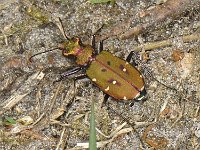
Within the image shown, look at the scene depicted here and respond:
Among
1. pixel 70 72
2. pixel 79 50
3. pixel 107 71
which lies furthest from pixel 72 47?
pixel 107 71

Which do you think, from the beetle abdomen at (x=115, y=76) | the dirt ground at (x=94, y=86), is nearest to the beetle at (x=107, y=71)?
the beetle abdomen at (x=115, y=76)

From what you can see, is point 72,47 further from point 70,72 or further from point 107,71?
point 107,71

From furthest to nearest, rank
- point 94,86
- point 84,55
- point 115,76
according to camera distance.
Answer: point 94,86 < point 84,55 < point 115,76

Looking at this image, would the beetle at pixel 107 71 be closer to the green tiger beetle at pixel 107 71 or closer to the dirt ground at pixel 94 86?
the green tiger beetle at pixel 107 71

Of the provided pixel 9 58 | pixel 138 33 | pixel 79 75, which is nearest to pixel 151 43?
pixel 138 33

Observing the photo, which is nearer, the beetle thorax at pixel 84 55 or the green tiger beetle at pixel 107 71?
the green tiger beetle at pixel 107 71

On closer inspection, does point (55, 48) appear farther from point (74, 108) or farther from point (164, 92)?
point (164, 92)

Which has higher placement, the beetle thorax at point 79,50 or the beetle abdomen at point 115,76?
the beetle thorax at point 79,50
